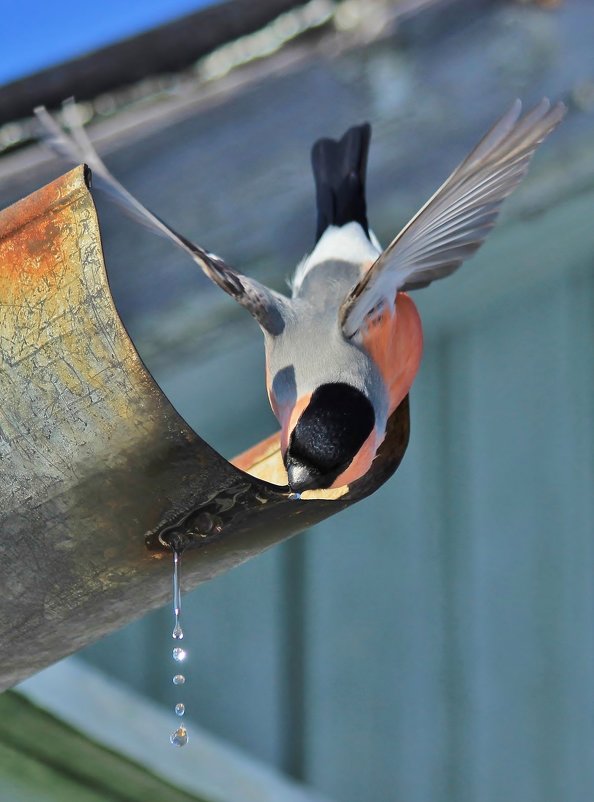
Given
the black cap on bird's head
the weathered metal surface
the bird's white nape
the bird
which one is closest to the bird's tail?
the bird's white nape

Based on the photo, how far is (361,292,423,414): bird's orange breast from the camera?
1365 millimetres

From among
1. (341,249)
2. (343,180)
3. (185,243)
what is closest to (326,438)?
(185,243)

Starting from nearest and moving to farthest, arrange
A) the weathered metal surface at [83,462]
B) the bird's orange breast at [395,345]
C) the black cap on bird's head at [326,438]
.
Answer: the weathered metal surface at [83,462]
the black cap on bird's head at [326,438]
the bird's orange breast at [395,345]

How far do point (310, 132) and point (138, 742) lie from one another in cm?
86

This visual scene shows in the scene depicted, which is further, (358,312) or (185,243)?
(358,312)

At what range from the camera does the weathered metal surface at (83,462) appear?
875mm

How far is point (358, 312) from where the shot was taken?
4.36 feet

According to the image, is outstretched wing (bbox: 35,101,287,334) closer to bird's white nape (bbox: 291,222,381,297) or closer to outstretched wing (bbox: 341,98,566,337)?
outstretched wing (bbox: 341,98,566,337)

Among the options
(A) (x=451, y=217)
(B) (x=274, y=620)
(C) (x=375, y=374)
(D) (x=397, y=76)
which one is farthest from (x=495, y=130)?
(B) (x=274, y=620)

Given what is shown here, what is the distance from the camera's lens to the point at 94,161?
51.7 inches

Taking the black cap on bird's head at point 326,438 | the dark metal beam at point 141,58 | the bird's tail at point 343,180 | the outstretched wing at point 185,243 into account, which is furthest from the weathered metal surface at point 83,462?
the dark metal beam at point 141,58

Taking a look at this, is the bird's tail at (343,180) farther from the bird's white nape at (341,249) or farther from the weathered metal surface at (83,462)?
the weathered metal surface at (83,462)

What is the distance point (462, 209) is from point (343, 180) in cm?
45

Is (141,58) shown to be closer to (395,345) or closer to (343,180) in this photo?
(343,180)
